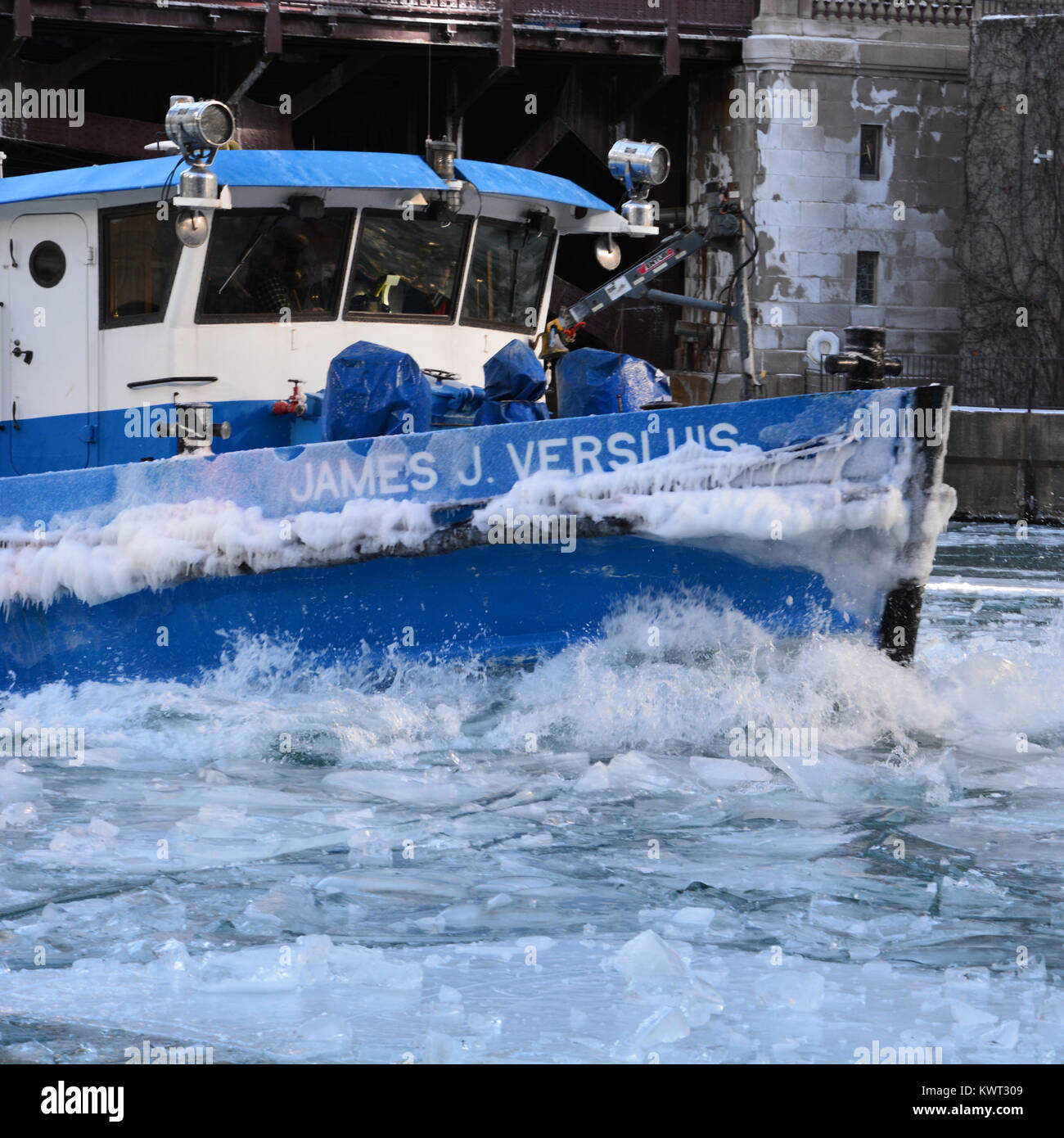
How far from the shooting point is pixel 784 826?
604 cm

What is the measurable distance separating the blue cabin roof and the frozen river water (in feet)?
7.90

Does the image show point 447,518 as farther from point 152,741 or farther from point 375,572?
point 152,741

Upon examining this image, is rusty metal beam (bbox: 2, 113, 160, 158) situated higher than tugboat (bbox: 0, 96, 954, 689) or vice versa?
rusty metal beam (bbox: 2, 113, 160, 158)

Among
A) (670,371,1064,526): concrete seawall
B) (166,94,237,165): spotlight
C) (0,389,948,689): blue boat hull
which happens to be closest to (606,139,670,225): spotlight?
(0,389,948,689): blue boat hull

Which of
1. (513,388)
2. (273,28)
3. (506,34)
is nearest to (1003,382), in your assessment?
(506,34)

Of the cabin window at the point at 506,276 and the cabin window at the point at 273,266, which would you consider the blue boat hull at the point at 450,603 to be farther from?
the cabin window at the point at 506,276

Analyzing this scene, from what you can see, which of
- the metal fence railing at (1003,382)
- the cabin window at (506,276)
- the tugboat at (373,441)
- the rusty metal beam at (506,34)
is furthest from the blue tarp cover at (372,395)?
the rusty metal beam at (506,34)

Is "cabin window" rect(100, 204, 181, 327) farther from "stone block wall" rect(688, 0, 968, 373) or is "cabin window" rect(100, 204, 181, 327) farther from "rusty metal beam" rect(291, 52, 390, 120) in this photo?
"stone block wall" rect(688, 0, 968, 373)

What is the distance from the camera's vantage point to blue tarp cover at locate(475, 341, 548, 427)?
24.6ft

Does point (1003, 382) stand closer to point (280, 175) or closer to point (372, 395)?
point (280, 175)

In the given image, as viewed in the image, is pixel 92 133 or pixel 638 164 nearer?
pixel 638 164

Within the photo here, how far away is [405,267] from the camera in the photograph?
8.59 meters

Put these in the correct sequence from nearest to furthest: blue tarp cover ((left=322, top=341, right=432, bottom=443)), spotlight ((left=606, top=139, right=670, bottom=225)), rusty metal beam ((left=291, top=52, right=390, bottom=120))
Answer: blue tarp cover ((left=322, top=341, right=432, bottom=443)) < spotlight ((left=606, top=139, right=670, bottom=225)) < rusty metal beam ((left=291, top=52, right=390, bottom=120))

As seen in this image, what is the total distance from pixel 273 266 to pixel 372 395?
4.35 feet
